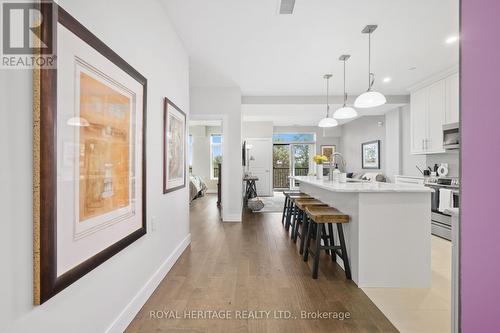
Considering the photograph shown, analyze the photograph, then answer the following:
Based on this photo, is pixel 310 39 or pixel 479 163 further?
pixel 310 39

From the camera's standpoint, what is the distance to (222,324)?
1.77 metres

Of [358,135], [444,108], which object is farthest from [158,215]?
[358,135]

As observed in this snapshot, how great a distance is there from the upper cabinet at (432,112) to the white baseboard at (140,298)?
15.4 feet

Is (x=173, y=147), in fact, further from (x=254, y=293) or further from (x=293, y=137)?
(x=293, y=137)

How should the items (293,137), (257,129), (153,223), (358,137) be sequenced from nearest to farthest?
(153,223) → (358,137) → (257,129) → (293,137)

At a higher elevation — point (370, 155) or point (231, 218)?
point (370, 155)

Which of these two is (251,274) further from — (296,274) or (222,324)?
(222,324)

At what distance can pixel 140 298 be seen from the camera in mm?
1931

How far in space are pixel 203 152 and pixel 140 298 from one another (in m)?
7.71

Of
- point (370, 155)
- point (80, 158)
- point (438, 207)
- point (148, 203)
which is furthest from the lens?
point (370, 155)

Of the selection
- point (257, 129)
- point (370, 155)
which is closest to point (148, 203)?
point (257, 129)

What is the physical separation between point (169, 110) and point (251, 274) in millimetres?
1912

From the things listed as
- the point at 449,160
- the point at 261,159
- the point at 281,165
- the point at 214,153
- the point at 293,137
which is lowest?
the point at 281,165

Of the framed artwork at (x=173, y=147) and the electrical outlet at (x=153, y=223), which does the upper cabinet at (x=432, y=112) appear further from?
the electrical outlet at (x=153, y=223)
